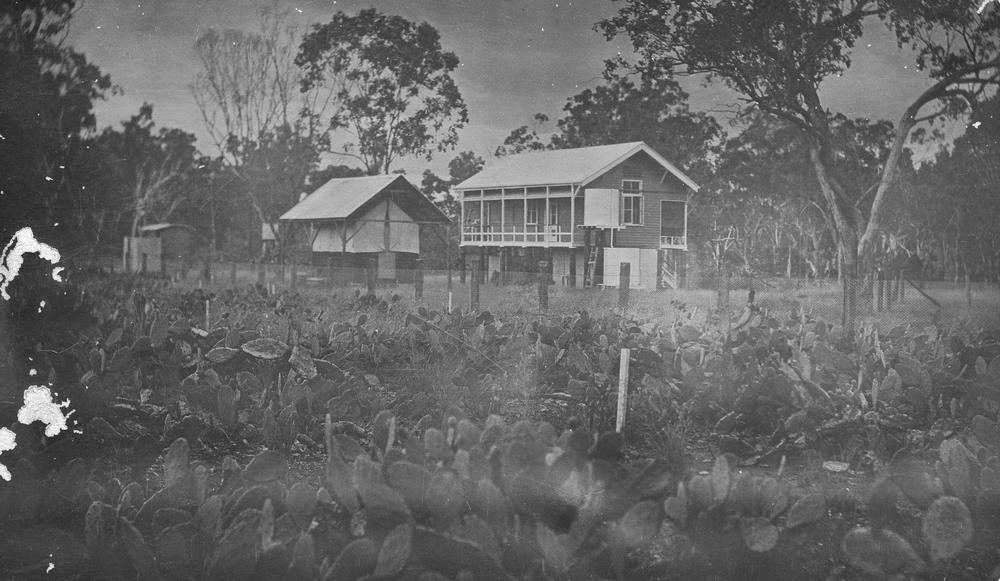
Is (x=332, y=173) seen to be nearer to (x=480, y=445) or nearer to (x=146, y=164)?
(x=146, y=164)

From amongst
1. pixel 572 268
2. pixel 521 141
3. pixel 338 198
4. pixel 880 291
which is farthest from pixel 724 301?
pixel 338 198

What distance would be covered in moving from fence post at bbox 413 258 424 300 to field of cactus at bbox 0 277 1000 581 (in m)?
0.08

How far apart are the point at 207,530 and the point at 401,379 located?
103 centimetres

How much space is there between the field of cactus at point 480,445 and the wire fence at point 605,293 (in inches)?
2.2

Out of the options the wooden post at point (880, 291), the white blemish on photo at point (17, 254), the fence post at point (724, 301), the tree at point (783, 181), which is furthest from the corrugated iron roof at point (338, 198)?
the wooden post at point (880, 291)

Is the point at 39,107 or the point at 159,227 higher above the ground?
the point at 39,107

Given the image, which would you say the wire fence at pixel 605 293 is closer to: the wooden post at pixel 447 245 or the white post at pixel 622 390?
the wooden post at pixel 447 245

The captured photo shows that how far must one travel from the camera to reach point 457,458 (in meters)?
1.53

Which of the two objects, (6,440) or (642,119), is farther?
(642,119)

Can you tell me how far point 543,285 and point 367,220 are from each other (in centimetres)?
55

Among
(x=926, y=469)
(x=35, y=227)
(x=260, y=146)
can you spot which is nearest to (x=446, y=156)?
(x=260, y=146)

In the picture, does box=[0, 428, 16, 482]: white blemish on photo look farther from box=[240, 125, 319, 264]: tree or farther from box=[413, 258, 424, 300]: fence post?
box=[413, 258, 424, 300]: fence post

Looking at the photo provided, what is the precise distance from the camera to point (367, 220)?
2268 millimetres

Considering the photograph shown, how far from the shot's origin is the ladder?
225cm
